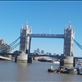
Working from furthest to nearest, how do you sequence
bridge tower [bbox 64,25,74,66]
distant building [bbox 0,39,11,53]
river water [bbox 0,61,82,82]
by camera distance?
bridge tower [bbox 64,25,74,66] → distant building [bbox 0,39,11,53] → river water [bbox 0,61,82,82]

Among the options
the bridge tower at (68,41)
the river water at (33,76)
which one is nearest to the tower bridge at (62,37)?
the bridge tower at (68,41)

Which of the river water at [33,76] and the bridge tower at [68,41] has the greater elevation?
the bridge tower at [68,41]

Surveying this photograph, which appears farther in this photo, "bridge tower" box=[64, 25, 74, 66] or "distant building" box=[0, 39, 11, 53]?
"bridge tower" box=[64, 25, 74, 66]

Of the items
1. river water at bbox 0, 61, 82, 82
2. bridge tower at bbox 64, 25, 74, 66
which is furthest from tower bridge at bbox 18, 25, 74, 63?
river water at bbox 0, 61, 82, 82

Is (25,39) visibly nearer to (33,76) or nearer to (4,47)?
(4,47)

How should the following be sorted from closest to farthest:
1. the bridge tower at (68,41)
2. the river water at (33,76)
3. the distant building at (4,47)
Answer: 1. the river water at (33,76)
2. the distant building at (4,47)
3. the bridge tower at (68,41)

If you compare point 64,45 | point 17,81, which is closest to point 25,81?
point 17,81

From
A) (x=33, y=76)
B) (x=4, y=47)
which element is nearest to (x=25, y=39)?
(x=4, y=47)

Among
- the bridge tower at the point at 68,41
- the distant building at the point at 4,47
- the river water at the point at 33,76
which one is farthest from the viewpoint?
the bridge tower at the point at 68,41

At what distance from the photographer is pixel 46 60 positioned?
136 metres

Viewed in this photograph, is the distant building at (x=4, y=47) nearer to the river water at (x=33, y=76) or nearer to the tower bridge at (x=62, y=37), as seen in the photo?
the tower bridge at (x=62, y=37)

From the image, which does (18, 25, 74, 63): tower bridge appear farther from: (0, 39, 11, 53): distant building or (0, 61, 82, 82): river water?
(0, 61, 82, 82): river water

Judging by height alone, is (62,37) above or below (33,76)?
above

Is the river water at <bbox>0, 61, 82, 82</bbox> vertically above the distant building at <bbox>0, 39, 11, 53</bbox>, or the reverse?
the distant building at <bbox>0, 39, 11, 53</bbox>
